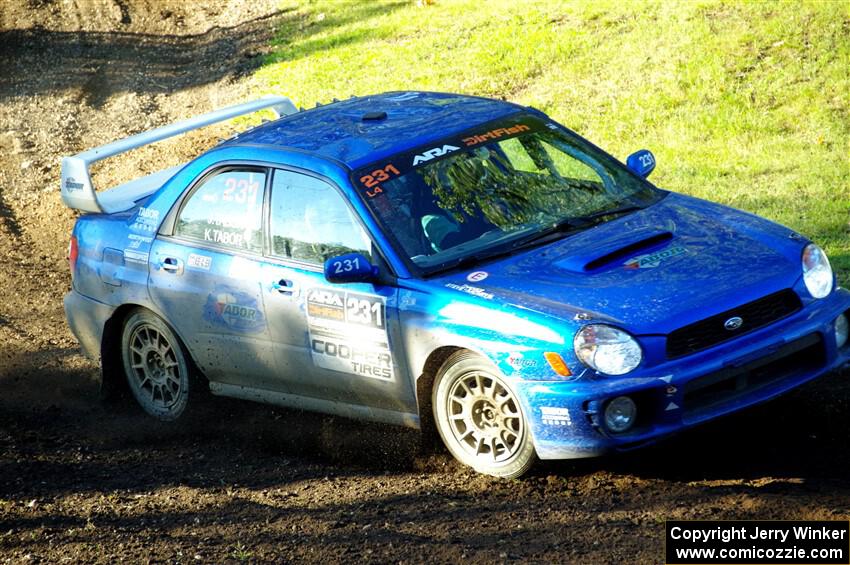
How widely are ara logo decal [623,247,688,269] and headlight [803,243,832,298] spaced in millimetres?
599

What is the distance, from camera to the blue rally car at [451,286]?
565 centimetres

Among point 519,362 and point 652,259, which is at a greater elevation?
point 652,259

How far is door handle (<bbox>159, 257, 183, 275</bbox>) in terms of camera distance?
7355 millimetres

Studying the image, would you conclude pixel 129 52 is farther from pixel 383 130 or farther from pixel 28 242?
pixel 383 130

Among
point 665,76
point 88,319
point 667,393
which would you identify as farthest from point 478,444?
point 665,76

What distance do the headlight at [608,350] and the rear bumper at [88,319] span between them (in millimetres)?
3465

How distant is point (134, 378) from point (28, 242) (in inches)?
172

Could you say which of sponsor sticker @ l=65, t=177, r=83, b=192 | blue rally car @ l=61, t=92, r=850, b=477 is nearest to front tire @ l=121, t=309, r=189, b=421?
blue rally car @ l=61, t=92, r=850, b=477

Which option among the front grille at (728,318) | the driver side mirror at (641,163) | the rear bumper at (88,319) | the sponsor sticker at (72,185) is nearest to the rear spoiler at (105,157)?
the sponsor sticker at (72,185)

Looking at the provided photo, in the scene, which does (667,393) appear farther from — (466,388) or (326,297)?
(326,297)

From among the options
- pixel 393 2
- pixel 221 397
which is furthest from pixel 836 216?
pixel 393 2

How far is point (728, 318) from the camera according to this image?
571 centimetres

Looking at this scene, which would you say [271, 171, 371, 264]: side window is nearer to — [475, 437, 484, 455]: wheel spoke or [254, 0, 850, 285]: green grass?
[475, 437, 484, 455]: wheel spoke

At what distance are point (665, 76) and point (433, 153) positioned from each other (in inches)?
274
